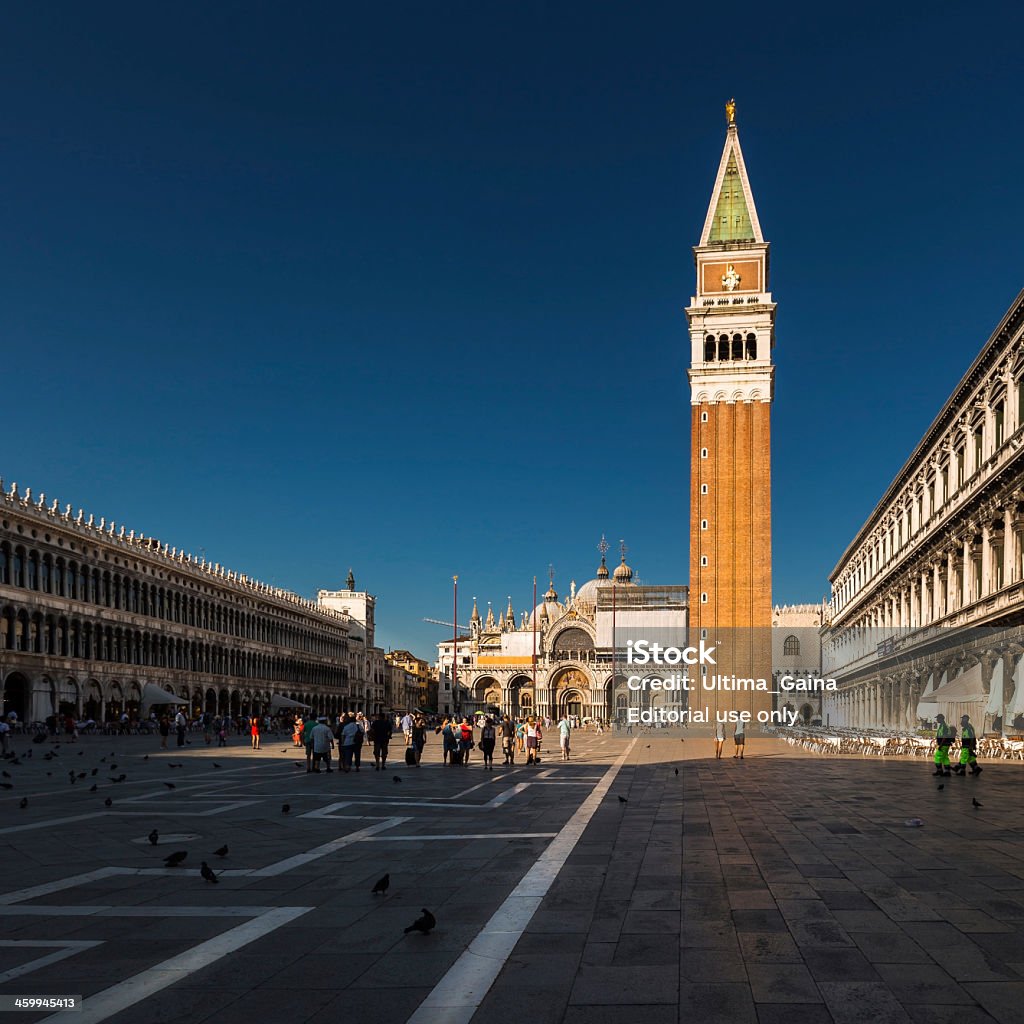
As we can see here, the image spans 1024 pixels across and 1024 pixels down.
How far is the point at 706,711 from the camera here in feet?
233

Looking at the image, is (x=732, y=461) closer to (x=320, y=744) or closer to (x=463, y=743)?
(x=463, y=743)

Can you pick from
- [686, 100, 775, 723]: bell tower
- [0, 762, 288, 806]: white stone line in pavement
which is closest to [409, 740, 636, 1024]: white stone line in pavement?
[0, 762, 288, 806]: white stone line in pavement

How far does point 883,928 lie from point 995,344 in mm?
30311

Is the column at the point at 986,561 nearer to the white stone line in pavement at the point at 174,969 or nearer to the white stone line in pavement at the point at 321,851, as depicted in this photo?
the white stone line in pavement at the point at 321,851

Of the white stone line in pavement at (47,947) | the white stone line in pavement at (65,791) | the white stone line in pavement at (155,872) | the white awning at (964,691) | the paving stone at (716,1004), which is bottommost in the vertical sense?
the white stone line in pavement at (65,791)

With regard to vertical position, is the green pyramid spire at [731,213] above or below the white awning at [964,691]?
above

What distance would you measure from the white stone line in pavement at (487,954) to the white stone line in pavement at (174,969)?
170cm

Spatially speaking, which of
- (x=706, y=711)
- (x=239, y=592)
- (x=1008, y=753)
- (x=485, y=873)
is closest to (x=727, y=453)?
(x=706, y=711)

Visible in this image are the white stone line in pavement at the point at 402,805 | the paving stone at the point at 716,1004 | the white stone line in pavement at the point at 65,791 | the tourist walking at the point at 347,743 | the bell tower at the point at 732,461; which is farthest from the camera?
the bell tower at the point at 732,461

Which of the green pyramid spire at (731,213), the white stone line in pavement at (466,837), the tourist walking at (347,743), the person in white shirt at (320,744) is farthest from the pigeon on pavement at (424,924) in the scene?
the green pyramid spire at (731,213)

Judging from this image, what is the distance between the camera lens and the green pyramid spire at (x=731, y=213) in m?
78.6

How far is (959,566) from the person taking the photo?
40.2 meters

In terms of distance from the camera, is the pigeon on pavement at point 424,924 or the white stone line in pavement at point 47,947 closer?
the white stone line in pavement at point 47,947

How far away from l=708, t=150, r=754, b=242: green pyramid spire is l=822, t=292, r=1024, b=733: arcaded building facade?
25340 millimetres
